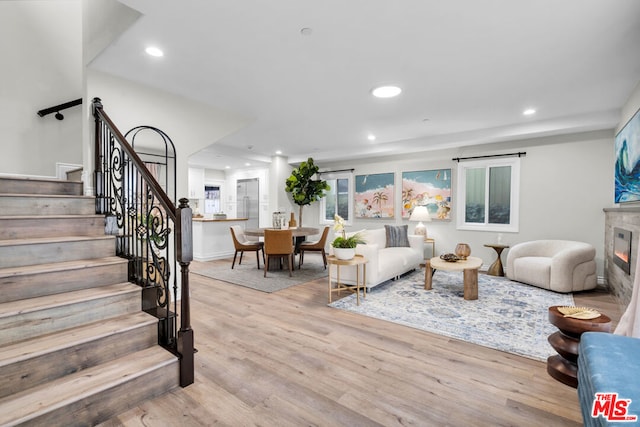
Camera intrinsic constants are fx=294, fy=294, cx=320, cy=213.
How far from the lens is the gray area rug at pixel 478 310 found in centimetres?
265

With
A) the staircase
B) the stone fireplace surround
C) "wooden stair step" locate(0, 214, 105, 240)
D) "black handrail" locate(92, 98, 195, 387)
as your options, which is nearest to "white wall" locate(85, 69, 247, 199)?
"black handrail" locate(92, 98, 195, 387)

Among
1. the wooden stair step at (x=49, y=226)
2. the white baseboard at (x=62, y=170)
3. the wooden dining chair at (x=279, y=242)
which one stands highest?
the white baseboard at (x=62, y=170)

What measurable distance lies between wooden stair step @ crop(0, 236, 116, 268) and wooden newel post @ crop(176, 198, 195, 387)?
0.98 m

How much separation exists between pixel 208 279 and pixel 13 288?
3.08 meters

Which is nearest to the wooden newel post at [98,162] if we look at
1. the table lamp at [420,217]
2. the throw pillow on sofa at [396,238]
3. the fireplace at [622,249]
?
the throw pillow on sofa at [396,238]

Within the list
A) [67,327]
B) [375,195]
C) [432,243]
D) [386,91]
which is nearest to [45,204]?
[67,327]

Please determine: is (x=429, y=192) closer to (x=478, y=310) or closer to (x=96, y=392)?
(x=478, y=310)

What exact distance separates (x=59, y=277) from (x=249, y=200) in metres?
7.14

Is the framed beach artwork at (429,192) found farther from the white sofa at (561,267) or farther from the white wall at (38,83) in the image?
the white wall at (38,83)

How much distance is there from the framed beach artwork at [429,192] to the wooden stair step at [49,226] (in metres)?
5.43

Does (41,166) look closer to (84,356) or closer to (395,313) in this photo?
(84,356)

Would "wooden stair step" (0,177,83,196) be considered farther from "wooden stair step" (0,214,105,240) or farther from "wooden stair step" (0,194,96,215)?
"wooden stair step" (0,214,105,240)

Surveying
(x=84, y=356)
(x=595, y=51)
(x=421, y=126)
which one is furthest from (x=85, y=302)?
(x=421, y=126)

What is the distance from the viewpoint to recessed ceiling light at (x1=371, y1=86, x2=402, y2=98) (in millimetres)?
3264
